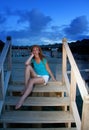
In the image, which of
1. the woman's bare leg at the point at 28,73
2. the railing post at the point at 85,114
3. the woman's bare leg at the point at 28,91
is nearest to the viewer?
→ the railing post at the point at 85,114

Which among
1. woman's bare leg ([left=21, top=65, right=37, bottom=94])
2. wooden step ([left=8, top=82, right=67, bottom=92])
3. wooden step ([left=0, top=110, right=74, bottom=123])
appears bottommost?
wooden step ([left=0, top=110, right=74, bottom=123])

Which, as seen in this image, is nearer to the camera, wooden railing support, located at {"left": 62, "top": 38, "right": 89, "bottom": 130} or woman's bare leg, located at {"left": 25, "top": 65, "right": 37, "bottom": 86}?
wooden railing support, located at {"left": 62, "top": 38, "right": 89, "bottom": 130}

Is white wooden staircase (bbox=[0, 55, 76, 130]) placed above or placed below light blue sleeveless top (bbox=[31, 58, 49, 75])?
below

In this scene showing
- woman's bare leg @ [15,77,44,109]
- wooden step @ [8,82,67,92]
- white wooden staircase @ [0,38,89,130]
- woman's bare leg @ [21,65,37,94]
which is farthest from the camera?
wooden step @ [8,82,67,92]

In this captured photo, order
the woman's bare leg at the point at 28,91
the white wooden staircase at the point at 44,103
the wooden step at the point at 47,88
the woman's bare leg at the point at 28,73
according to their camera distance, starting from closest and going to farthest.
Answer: the white wooden staircase at the point at 44,103 → the woman's bare leg at the point at 28,91 → the woman's bare leg at the point at 28,73 → the wooden step at the point at 47,88

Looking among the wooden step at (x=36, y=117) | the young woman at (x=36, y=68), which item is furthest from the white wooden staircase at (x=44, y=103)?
the young woman at (x=36, y=68)

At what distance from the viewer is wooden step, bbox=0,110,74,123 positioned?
387cm

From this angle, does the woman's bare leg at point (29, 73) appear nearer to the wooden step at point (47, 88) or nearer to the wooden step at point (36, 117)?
the wooden step at point (47, 88)

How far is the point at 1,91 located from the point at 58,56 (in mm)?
6577

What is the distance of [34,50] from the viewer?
463 centimetres

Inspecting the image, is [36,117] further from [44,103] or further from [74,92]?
[74,92]

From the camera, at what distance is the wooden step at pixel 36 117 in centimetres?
387

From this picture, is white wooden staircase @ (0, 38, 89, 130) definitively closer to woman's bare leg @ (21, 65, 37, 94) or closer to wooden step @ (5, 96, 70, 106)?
wooden step @ (5, 96, 70, 106)

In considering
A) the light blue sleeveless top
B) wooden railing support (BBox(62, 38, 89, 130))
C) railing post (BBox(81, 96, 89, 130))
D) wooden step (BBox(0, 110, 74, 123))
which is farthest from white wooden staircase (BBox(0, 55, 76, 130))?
railing post (BBox(81, 96, 89, 130))
